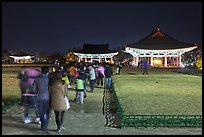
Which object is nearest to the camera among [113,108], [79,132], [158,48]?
[79,132]

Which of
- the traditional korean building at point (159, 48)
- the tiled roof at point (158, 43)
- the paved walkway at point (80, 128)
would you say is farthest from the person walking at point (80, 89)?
the tiled roof at point (158, 43)

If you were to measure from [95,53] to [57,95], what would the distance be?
5177 centimetres

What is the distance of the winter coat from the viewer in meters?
8.61

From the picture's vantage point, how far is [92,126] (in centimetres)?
961

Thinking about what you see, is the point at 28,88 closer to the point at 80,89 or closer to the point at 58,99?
the point at 58,99

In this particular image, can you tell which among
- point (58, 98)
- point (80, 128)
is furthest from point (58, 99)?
point (80, 128)

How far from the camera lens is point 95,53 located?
60.3 meters

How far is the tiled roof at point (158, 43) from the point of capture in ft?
169

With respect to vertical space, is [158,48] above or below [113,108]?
above

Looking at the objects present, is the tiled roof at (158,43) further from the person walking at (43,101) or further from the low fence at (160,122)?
the person walking at (43,101)

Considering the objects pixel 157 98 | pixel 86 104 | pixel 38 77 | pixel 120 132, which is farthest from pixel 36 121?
pixel 157 98

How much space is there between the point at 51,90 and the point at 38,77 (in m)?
0.63

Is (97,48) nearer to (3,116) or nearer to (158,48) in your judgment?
(158,48)

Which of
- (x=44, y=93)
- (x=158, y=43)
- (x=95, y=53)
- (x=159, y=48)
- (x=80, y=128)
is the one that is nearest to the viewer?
(x=44, y=93)
